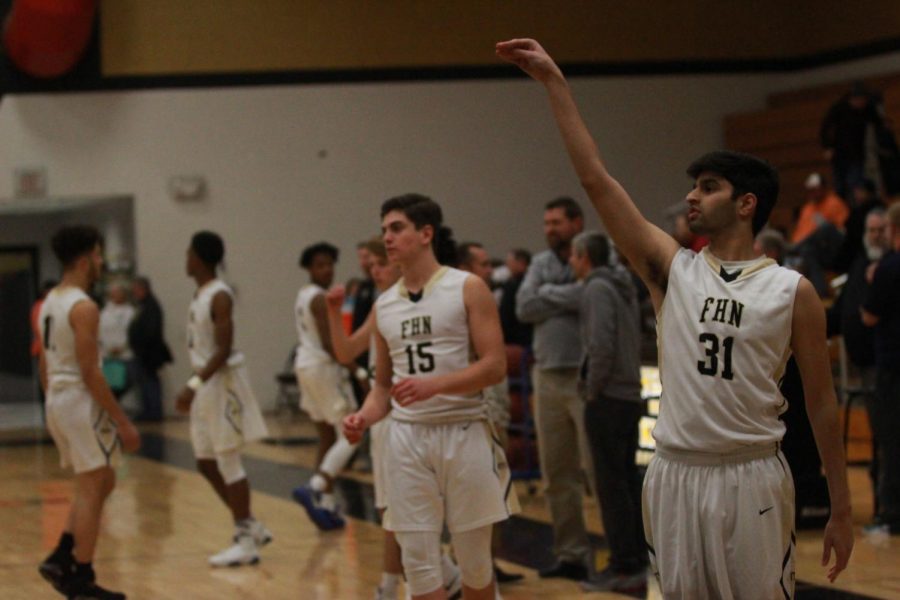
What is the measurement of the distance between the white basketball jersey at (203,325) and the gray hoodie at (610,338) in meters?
2.23

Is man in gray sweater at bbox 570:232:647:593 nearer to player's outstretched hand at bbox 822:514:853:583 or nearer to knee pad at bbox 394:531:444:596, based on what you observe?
knee pad at bbox 394:531:444:596

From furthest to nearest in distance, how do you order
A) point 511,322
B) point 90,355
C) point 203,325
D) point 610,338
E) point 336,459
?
1. point 511,322
2. point 336,459
3. point 203,325
4. point 610,338
5. point 90,355

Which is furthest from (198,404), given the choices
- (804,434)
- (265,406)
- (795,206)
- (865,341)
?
(795,206)

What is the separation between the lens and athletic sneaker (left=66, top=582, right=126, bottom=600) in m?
7.03

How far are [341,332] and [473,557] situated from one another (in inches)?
53.9

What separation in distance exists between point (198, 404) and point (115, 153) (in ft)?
36.5

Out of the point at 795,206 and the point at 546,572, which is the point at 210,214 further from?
the point at 546,572

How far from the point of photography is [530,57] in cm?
376

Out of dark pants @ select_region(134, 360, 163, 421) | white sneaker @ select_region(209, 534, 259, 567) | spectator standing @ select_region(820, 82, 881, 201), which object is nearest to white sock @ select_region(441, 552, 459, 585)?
white sneaker @ select_region(209, 534, 259, 567)

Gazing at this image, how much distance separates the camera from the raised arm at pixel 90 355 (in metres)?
6.95

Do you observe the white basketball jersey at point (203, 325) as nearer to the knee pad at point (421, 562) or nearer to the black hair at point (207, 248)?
the black hair at point (207, 248)

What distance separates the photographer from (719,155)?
12.5 feet

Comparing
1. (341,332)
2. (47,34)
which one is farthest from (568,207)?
(47,34)

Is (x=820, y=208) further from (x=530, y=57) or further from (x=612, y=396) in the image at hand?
(x=530, y=57)
